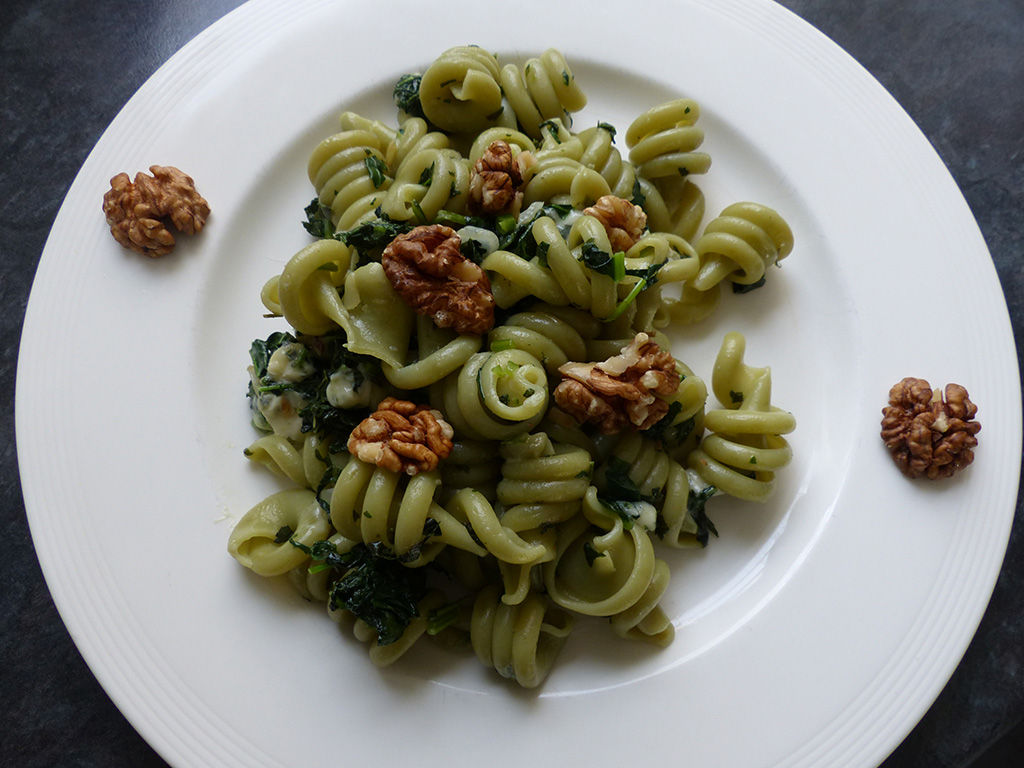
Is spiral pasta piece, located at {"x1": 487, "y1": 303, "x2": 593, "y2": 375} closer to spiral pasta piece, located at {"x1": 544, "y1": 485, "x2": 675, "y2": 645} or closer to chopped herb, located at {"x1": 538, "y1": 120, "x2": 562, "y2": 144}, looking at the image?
spiral pasta piece, located at {"x1": 544, "y1": 485, "x2": 675, "y2": 645}

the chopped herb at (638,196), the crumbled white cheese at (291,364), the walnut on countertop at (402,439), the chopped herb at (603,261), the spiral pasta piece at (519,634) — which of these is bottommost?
the spiral pasta piece at (519,634)

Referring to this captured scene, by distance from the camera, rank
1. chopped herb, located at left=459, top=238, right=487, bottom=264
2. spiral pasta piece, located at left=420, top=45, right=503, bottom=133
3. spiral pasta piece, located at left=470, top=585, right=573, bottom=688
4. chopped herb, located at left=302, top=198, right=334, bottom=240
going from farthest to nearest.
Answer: chopped herb, located at left=302, top=198, right=334, bottom=240 → spiral pasta piece, located at left=420, top=45, right=503, bottom=133 → chopped herb, located at left=459, top=238, right=487, bottom=264 → spiral pasta piece, located at left=470, top=585, right=573, bottom=688

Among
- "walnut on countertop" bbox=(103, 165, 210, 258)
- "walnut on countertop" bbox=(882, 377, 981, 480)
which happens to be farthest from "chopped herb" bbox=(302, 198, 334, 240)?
"walnut on countertop" bbox=(882, 377, 981, 480)

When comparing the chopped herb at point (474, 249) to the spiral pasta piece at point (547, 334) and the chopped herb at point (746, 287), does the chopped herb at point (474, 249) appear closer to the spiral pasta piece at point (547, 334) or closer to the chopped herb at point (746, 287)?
the spiral pasta piece at point (547, 334)

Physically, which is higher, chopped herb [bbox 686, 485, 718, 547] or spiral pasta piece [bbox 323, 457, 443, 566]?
chopped herb [bbox 686, 485, 718, 547]

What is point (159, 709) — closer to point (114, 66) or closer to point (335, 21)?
point (335, 21)

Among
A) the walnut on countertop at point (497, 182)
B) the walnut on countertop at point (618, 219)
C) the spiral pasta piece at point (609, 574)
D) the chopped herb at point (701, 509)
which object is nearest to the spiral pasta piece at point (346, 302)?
the walnut on countertop at point (497, 182)

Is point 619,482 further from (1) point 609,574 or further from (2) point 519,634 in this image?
(2) point 519,634
